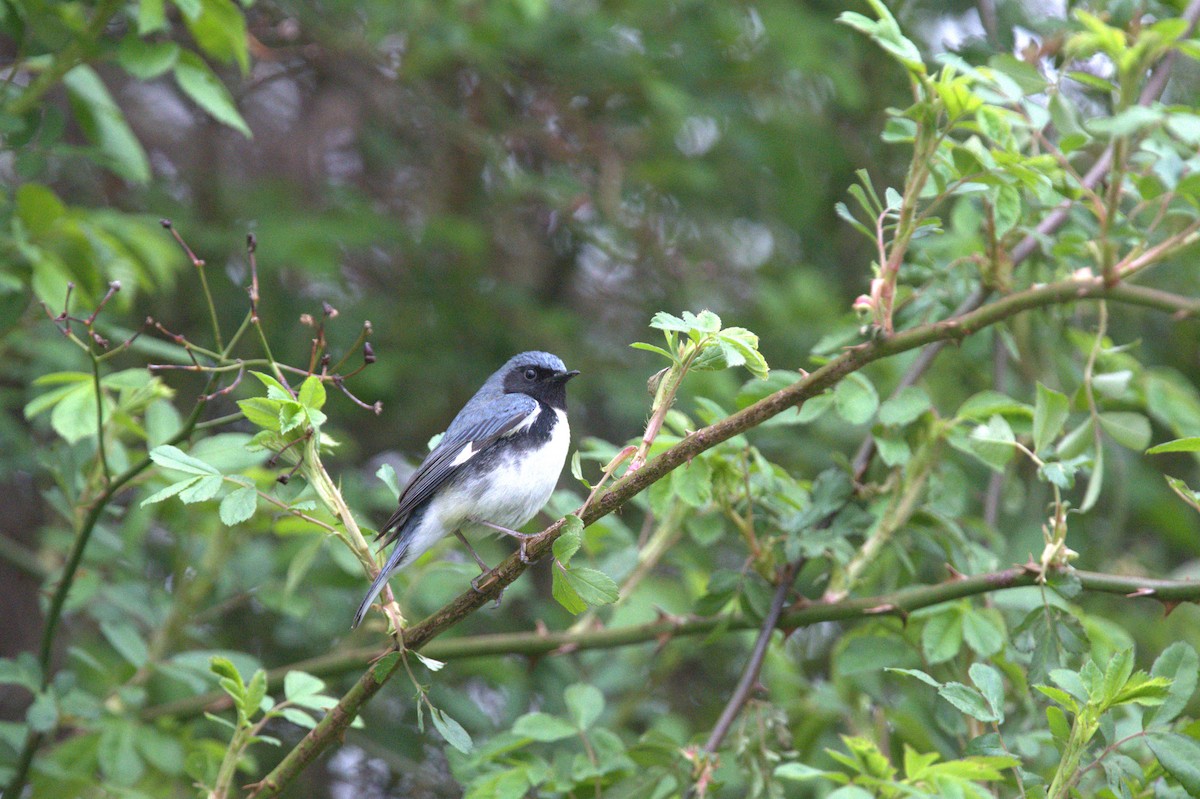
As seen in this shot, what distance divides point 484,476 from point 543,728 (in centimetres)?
89

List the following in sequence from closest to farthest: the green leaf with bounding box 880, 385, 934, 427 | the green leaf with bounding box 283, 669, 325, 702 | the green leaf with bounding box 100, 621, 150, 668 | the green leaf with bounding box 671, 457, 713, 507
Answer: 1. the green leaf with bounding box 283, 669, 325, 702
2. the green leaf with bounding box 671, 457, 713, 507
3. the green leaf with bounding box 880, 385, 934, 427
4. the green leaf with bounding box 100, 621, 150, 668

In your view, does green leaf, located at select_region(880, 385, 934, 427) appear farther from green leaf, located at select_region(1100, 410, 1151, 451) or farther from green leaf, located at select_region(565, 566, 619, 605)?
green leaf, located at select_region(565, 566, 619, 605)

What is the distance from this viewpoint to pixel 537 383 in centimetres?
406

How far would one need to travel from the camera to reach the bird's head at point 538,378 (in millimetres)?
4031

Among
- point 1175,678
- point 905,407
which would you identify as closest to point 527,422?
point 905,407

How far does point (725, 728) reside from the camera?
293cm

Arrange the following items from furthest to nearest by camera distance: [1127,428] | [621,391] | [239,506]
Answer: [621,391]
[1127,428]
[239,506]

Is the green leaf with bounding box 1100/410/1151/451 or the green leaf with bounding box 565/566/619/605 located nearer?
the green leaf with bounding box 565/566/619/605

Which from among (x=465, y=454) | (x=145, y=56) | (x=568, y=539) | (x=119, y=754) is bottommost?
(x=119, y=754)

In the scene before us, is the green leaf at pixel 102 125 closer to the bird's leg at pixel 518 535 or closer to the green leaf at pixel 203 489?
the bird's leg at pixel 518 535

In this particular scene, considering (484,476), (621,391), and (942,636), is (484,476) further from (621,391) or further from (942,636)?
(621,391)

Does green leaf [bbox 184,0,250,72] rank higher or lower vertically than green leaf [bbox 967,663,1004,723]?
higher

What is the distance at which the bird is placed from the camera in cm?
336

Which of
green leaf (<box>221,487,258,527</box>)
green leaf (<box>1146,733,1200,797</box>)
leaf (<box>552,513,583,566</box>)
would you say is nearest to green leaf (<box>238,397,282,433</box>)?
green leaf (<box>221,487,258,527</box>)
